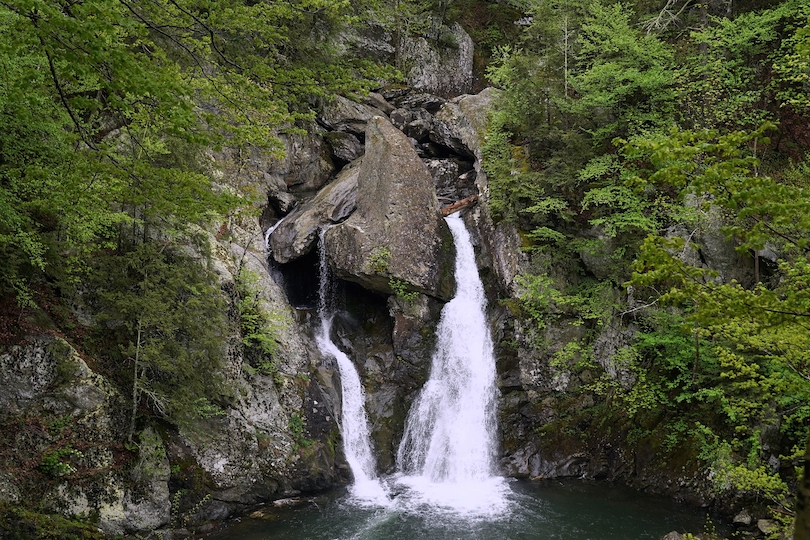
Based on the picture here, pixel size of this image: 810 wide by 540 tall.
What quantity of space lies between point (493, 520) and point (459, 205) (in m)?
11.9

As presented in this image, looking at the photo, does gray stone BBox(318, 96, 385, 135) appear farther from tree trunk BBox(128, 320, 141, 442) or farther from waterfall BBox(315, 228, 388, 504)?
tree trunk BBox(128, 320, 141, 442)

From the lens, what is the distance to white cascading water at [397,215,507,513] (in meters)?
12.7

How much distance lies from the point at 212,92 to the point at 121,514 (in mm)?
7858

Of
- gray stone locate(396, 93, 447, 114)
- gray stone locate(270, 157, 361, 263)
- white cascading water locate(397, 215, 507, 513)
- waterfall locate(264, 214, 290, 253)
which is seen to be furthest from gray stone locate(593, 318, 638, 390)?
gray stone locate(396, 93, 447, 114)

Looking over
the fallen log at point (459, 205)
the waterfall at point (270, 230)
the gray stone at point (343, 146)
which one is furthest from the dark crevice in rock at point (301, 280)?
the gray stone at point (343, 146)

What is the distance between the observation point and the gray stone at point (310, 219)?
57.5ft

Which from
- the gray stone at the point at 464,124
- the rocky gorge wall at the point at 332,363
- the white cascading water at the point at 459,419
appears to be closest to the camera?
the rocky gorge wall at the point at 332,363

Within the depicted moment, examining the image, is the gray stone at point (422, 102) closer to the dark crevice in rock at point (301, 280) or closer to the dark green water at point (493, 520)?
the dark crevice in rock at point (301, 280)

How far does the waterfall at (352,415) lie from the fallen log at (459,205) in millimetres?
5040

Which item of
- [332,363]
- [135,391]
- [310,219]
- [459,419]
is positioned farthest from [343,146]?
[135,391]

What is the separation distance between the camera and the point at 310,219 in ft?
59.1

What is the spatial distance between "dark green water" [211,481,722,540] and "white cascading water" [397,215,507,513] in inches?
27.3

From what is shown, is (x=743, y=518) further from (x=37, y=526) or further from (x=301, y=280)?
(x=301, y=280)

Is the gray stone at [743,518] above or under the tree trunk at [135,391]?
under
